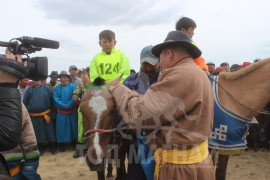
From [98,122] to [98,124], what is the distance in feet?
0.07

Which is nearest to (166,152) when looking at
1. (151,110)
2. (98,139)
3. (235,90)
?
(151,110)

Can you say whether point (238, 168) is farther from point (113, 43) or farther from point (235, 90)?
point (113, 43)

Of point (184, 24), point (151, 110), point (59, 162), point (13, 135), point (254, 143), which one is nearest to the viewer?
point (13, 135)

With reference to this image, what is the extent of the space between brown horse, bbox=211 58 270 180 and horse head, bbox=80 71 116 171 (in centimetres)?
178

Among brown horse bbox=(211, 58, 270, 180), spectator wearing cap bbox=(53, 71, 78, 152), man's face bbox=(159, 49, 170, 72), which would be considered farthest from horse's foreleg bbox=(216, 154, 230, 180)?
spectator wearing cap bbox=(53, 71, 78, 152)

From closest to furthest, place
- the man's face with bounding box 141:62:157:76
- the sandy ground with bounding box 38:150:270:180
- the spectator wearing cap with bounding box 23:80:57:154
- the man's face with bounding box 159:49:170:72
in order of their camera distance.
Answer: the man's face with bounding box 159:49:170:72, the man's face with bounding box 141:62:157:76, the sandy ground with bounding box 38:150:270:180, the spectator wearing cap with bounding box 23:80:57:154

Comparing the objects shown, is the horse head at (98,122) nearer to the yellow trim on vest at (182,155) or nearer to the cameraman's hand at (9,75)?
the yellow trim on vest at (182,155)

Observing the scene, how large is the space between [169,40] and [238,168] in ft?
17.2

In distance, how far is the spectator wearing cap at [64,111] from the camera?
8.49m

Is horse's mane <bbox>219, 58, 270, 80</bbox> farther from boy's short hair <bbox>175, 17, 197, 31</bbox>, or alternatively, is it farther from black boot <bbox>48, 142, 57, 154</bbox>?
black boot <bbox>48, 142, 57, 154</bbox>

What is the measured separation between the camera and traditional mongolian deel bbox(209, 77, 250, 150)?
4.02m

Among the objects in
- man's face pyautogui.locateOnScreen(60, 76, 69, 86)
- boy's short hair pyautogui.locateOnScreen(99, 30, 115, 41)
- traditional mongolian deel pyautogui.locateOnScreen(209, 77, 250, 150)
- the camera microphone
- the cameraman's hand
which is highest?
boy's short hair pyautogui.locateOnScreen(99, 30, 115, 41)

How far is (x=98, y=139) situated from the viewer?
120 inches

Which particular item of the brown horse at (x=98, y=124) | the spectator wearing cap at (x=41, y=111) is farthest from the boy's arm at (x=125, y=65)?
the spectator wearing cap at (x=41, y=111)
